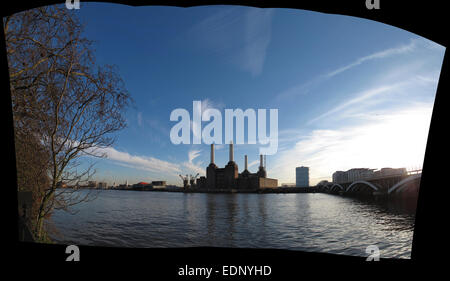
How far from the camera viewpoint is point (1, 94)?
296 centimetres

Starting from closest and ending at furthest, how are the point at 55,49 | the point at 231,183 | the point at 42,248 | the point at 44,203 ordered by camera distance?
1. the point at 42,248
2. the point at 55,49
3. the point at 44,203
4. the point at 231,183

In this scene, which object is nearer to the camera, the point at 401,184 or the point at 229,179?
the point at 401,184

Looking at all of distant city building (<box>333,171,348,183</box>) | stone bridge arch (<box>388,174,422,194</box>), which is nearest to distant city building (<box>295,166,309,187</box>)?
distant city building (<box>333,171,348,183</box>)

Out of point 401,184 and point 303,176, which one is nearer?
point 401,184

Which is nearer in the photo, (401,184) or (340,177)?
(401,184)

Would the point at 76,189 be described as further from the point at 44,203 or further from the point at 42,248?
the point at 42,248

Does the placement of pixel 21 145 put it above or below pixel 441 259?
above

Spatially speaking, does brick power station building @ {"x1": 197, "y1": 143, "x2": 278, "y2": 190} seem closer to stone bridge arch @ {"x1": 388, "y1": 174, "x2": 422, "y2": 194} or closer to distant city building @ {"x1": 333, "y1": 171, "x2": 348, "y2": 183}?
distant city building @ {"x1": 333, "y1": 171, "x2": 348, "y2": 183}

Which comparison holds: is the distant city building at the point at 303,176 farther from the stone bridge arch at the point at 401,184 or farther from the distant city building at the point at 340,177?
the stone bridge arch at the point at 401,184

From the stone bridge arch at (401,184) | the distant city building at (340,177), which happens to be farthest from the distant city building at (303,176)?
the stone bridge arch at (401,184)
